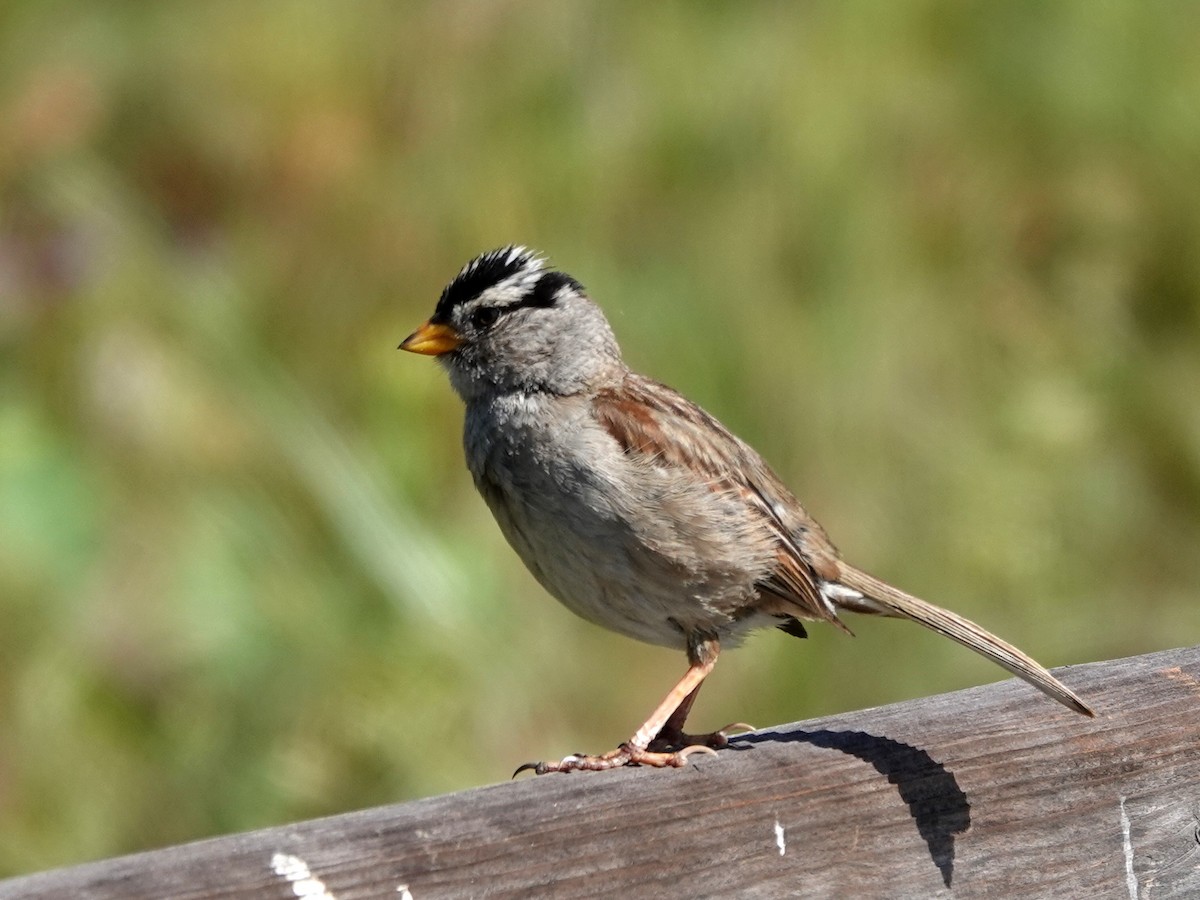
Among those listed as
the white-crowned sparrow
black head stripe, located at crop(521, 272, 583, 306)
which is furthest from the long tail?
black head stripe, located at crop(521, 272, 583, 306)

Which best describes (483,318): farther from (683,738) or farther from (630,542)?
(683,738)

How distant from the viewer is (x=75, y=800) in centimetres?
467

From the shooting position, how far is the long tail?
104 inches

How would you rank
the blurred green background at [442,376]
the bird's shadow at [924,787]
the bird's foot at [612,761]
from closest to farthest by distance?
the bird's shadow at [924,787]
the bird's foot at [612,761]
the blurred green background at [442,376]

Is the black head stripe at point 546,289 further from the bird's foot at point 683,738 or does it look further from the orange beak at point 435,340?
the bird's foot at point 683,738

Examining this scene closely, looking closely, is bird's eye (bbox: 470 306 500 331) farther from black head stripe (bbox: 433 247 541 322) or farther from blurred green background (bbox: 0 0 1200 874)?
blurred green background (bbox: 0 0 1200 874)

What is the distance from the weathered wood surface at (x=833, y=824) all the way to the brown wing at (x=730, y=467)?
96 cm

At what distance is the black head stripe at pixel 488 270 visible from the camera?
4.07 metres

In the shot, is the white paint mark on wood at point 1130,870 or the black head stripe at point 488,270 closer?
the white paint mark on wood at point 1130,870

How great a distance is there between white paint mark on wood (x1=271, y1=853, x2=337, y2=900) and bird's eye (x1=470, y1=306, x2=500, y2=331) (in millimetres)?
2230

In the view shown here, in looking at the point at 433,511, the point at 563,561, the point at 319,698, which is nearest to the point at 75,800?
the point at 319,698

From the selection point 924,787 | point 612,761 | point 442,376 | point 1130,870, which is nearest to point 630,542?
point 612,761

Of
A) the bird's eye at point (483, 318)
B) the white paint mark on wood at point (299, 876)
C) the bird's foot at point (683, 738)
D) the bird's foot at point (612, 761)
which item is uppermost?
the bird's eye at point (483, 318)

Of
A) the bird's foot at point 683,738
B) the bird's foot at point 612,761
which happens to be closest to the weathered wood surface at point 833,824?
the bird's foot at point 612,761
